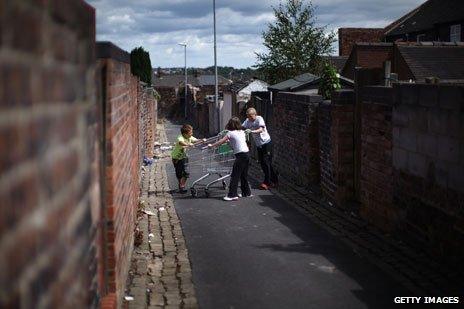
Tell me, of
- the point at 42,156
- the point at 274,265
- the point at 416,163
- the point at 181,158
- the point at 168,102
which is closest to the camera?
the point at 42,156

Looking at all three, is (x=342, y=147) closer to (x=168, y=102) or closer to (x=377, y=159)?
(x=377, y=159)

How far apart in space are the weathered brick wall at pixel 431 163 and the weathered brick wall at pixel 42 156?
4.59m

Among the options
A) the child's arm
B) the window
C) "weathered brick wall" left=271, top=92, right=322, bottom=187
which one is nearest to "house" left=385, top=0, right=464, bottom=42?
the window

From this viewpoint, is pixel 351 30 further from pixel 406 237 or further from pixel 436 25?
pixel 406 237

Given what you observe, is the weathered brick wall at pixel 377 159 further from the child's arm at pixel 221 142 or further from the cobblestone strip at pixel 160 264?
the child's arm at pixel 221 142

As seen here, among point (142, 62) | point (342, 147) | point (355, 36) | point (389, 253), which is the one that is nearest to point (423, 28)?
point (355, 36)

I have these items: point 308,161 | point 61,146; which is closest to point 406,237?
point 308,161

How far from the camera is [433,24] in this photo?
33906 millimetres

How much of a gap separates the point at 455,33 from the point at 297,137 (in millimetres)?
24309

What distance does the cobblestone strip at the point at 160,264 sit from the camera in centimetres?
536

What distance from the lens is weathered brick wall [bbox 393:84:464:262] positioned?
19.5 feet

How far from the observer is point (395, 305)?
16.7 ft

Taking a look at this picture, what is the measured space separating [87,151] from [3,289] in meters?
1.56

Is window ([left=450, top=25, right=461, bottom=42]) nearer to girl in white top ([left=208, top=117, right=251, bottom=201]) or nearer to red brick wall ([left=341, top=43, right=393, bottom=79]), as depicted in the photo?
red brick wall ([left=341, top=43, right=393, bottom=79])
